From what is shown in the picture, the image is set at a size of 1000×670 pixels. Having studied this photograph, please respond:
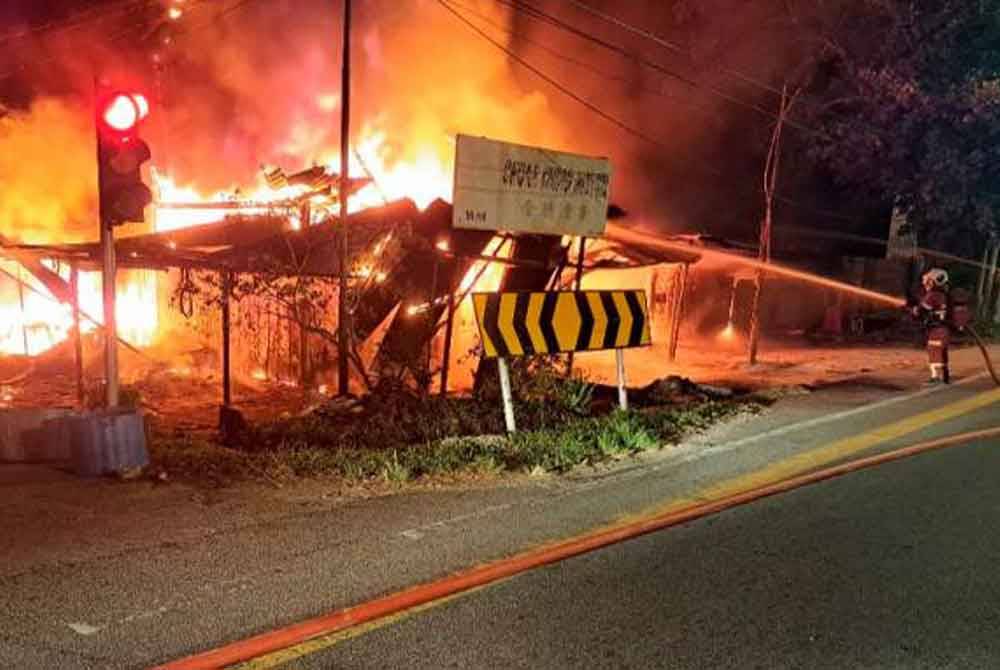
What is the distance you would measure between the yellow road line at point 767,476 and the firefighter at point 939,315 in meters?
1.00

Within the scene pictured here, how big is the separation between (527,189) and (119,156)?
4.36m

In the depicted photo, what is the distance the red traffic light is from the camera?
6.66 m

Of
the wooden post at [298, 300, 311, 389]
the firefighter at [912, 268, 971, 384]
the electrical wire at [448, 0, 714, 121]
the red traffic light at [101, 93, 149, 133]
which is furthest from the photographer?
the electrical wire at [448, 0, 714, 121]

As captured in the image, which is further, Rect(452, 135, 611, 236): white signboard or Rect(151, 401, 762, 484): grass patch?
Rect(452, 135, 611, 236): white signboard

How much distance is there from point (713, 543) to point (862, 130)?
18256 millimetres

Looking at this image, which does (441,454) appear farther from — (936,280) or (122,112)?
(936,280)

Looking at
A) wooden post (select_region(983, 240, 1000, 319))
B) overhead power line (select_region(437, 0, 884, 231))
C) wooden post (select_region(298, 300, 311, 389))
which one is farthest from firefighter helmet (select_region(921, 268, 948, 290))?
wooden post (select_region(983, 240, 1000, 319))

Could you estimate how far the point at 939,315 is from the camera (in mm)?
12414

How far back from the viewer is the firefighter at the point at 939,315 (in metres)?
12.5

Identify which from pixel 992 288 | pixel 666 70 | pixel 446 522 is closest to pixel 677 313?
pixel 666 70

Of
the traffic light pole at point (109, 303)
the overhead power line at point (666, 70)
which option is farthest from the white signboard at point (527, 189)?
the overhead power line at point (666, 70)

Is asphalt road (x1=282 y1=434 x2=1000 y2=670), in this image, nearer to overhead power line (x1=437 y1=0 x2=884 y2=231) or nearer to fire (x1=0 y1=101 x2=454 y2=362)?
fire (x1=0 y1=101 x2=454 y2=362)

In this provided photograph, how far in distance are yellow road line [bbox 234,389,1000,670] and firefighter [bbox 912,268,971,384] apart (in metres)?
1.00

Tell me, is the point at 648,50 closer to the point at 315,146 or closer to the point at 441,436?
the point at 315,146
